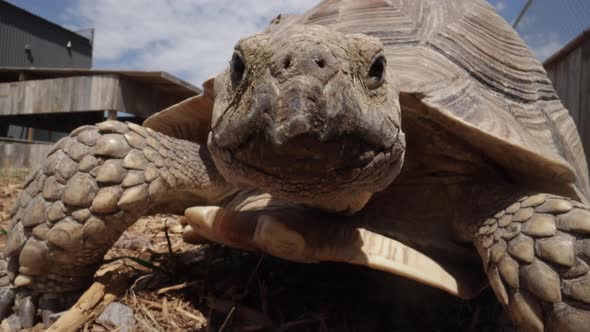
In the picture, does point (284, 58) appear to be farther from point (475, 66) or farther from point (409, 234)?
point (475, 66)

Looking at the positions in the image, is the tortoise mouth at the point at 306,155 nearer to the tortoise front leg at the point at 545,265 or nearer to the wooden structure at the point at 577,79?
the tortoise front leg at the point at 545,265

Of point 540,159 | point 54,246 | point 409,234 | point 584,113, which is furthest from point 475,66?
point 584,113

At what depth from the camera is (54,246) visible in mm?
1631

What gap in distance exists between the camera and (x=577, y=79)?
4203mm

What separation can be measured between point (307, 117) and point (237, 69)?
0.26 meters

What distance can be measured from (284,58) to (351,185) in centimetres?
34

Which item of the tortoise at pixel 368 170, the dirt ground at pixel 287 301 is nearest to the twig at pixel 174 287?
the dirt ground at pixel 287 301

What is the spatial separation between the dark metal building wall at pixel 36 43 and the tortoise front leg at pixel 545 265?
1465 cm

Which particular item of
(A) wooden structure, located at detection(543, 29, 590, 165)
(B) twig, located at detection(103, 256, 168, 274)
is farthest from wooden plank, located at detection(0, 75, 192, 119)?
(A) wooden structure, located at detection(543, 29, 590, 165)

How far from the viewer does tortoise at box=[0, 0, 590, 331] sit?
93cm

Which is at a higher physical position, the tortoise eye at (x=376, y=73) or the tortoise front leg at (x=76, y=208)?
the tortoise eye at (x=376, y=73)

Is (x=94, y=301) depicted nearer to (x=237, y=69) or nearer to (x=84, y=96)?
(x=237, y=69)

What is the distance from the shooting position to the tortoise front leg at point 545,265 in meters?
1.19

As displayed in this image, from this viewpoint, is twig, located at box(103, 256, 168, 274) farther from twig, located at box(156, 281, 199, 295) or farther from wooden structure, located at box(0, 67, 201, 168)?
wooden structure, located at box(0, 67, 201, 168)
